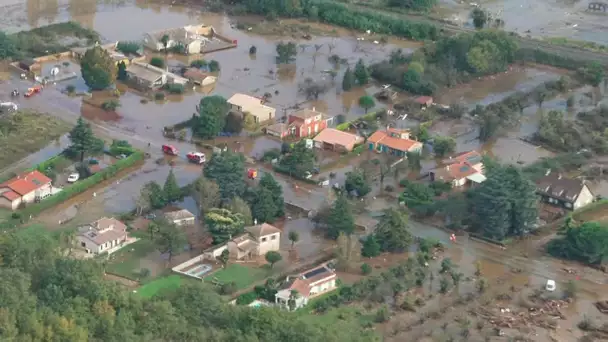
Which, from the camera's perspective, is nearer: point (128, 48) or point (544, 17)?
point (128, 48)

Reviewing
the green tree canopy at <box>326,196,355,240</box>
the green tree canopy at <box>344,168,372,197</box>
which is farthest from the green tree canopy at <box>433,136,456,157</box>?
the green tree canopy at <box>326,196,355,240</box>

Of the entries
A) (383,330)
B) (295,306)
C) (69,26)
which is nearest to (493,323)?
(383,330)

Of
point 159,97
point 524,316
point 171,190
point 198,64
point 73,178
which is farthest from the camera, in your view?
point 198,64

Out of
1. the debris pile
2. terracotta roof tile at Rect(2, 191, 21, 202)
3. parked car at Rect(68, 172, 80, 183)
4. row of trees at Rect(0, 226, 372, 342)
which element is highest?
row of trees at Rect(0, 226, 372, 342)

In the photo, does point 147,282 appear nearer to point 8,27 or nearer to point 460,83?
point 460,83

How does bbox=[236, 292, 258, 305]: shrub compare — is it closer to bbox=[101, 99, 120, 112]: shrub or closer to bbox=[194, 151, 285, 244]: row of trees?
bbox=[194, 151, 285, 244]: row of trees

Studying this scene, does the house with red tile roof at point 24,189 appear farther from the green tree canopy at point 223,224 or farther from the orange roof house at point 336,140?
the orange roof house at point 336,140

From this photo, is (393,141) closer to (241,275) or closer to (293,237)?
(293,237)

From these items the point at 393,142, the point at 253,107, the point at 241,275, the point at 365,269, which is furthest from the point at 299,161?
the point at 241,275
